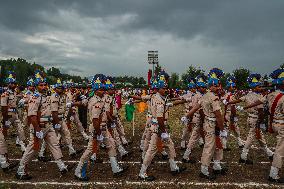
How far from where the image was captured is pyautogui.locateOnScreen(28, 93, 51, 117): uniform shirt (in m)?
8.45

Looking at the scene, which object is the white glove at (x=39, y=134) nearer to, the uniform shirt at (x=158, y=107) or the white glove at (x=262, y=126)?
the uniform shirt at (x=158, y=107)

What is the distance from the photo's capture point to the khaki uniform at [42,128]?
334 inches

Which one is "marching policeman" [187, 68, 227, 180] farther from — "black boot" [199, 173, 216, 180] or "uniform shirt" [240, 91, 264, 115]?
"uniform shirt" [240, 91, 264, 115]

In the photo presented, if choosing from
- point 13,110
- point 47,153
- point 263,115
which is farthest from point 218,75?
point 13,110

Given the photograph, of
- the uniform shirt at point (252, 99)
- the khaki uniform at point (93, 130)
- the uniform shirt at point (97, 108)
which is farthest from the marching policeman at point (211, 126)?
the uniform shirt at point (97, 108)

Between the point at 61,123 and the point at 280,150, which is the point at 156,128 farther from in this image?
the point at 61,123

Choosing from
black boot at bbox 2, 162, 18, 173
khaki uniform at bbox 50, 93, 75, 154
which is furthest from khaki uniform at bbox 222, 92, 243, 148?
black boot at bbox 2, 162, 18, 173

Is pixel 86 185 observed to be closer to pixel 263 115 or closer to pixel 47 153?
pixel 47 153

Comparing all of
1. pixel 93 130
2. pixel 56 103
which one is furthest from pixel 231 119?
pixel 56 103

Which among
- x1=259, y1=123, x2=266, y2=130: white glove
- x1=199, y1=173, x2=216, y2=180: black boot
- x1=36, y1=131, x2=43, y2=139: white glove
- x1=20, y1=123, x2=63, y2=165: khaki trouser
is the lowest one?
x1=199, y1=173, x2=216, y2=180: black boot

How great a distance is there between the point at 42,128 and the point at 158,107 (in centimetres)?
339

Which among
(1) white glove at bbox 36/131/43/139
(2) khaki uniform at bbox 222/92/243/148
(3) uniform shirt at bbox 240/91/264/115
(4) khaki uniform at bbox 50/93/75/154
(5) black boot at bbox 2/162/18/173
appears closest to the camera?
(1) white glove at bbox 36/131/43/139

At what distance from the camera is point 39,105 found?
8.59m

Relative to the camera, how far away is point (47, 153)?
11.6m
